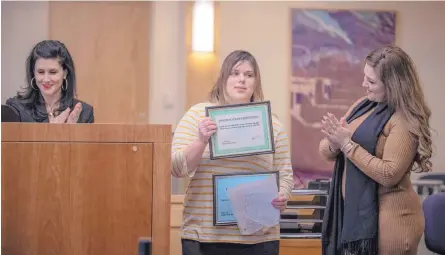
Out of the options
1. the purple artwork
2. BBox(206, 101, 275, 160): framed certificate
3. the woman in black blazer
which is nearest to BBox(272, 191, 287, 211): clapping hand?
BBox(206, 101, 275, 160): framed certificate

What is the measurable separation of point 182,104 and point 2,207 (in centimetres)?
299

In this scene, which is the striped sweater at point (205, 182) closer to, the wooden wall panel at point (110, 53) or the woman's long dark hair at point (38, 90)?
the woman's long dark hair at point (38, 90)

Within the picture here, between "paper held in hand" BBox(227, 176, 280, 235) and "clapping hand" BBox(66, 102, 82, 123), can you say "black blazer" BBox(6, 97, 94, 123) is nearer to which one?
"clapping hand" BBox(66, 102, 82, 123)

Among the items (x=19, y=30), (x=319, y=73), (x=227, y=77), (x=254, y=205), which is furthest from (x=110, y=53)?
(x=254, y=205)

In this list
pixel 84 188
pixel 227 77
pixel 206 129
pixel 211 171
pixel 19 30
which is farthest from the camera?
pixel 19 30

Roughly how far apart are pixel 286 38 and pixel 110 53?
1.41 meters

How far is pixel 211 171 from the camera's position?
7.64ft

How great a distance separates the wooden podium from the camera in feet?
6.07

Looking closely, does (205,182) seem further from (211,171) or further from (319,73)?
(319,73)

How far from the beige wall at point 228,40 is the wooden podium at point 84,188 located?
2914 millimetres

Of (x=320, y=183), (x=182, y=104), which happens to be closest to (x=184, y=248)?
(x=320, y=183)

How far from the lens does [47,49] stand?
241cm

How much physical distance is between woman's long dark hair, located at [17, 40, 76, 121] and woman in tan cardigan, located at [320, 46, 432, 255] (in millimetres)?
1023

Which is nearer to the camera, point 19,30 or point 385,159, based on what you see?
point 385,159
